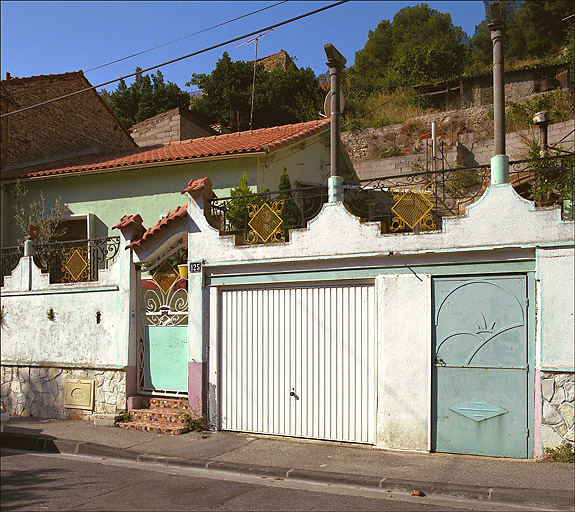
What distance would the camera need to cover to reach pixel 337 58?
1002cm

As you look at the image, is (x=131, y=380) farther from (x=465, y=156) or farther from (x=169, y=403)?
(x=465, y=156)

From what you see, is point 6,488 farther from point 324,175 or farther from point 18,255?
point 324,175

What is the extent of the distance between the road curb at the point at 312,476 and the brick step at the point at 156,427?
1.09 meters

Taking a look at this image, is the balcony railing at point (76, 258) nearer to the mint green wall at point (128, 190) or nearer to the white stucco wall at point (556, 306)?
the mint green wall at point (128, 190)

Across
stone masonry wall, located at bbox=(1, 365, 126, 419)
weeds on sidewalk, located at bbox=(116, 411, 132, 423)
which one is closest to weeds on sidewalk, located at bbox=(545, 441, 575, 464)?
weeds on sidewalk, located at bbox=(116, 411, 132, 423)

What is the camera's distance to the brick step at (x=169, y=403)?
1044 cm

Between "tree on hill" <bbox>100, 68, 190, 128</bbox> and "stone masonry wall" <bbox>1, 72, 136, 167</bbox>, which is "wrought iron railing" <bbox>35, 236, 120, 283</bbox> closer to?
"stone masonry wall" <bbox>1, 72, 136, 167</bbox>

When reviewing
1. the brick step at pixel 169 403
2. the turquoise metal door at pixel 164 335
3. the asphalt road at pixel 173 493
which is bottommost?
the asphalt road at pixel 173 493

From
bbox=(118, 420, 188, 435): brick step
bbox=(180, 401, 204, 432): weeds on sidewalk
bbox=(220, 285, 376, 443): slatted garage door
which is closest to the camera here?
bbox=(220, 285, 376, 443): slatted garage door

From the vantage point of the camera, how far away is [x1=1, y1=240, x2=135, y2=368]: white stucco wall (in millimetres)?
11047

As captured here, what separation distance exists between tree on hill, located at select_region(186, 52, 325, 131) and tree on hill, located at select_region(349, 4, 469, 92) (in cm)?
697

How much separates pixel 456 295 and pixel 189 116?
16804 millimetres

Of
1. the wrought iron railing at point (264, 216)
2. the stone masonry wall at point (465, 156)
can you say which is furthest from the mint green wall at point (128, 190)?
the stone masonry wall at point (465, 156)

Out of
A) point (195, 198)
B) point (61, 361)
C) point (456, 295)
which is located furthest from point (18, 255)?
point (456, 295)
